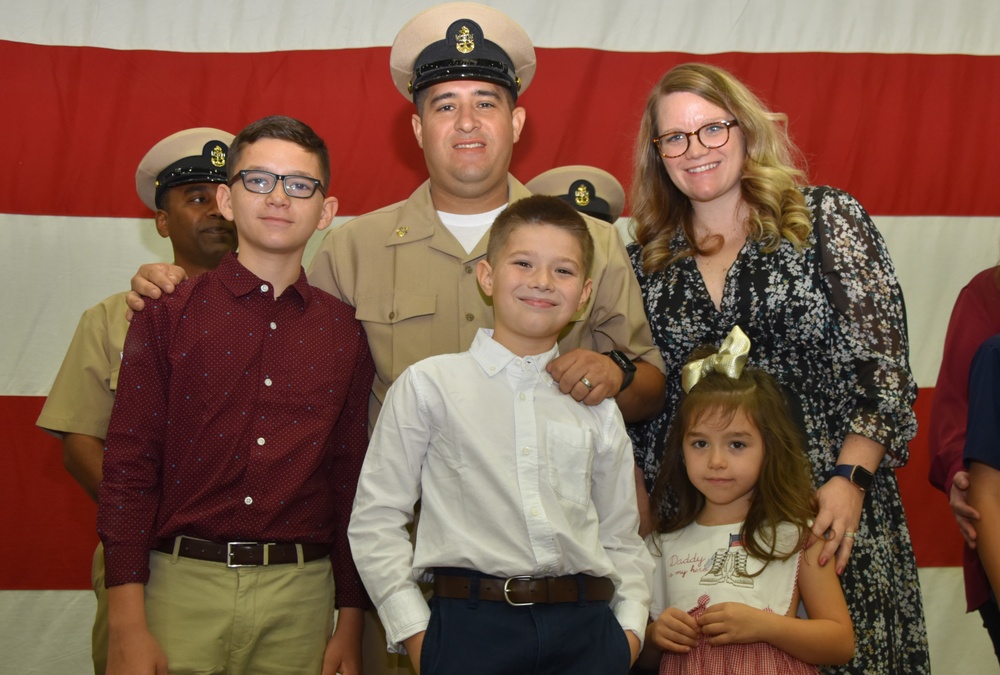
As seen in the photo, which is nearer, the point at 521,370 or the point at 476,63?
the point at 521,370

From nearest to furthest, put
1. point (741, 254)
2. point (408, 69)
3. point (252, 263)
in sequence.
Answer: point (252, 263)
point (741, 254)
point (408, 69)

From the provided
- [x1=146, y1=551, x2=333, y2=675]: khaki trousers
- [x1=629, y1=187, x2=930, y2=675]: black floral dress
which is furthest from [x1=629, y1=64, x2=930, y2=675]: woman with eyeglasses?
[x1=146, y1=551, x2=333, y2=675]: khaki trousers

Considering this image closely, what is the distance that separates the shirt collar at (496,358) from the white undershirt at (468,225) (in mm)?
425

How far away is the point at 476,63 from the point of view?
2.15 m

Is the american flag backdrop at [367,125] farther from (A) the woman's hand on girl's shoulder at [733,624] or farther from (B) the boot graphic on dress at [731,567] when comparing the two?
(A) the woman's hand on girl's shoulder at [733,624]

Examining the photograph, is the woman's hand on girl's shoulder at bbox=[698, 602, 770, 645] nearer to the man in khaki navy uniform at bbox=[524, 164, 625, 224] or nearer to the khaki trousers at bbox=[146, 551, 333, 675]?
the khaki trousers at bbox=[146, 551, 333, 675]

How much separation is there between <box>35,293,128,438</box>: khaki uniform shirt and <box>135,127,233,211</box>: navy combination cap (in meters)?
0.52

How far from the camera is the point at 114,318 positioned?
7.79 feet

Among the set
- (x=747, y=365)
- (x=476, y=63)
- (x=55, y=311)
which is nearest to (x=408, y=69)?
(x=476, y=63)

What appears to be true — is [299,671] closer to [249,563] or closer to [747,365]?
[249,563]

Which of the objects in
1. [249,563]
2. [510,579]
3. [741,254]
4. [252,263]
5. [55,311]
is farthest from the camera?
[55,311]

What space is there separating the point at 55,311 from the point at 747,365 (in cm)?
235

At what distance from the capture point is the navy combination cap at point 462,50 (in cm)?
215

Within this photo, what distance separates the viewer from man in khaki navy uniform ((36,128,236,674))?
2279mm
